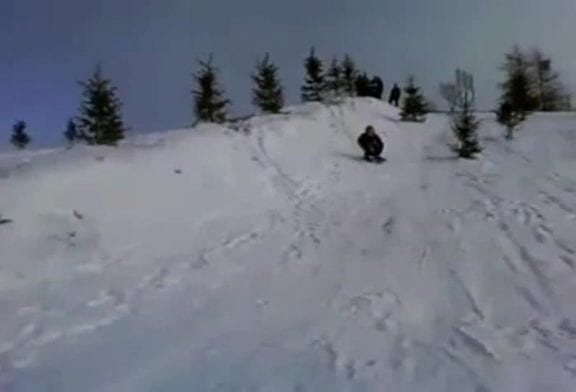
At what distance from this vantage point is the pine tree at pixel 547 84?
38.6 metres

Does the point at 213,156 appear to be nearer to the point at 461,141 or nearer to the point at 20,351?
the point at 461,141

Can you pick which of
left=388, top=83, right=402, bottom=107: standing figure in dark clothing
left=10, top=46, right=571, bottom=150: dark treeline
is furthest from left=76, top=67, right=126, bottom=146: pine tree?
left=388, top=83, right=402, bottom=107: standing figure in dark clothing

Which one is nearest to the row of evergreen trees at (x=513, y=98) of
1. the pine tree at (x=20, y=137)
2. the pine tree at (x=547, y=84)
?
the pine tree at (x=547, y=84)

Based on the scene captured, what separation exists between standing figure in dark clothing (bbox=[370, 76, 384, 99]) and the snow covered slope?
1218cm

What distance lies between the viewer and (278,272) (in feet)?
33.5

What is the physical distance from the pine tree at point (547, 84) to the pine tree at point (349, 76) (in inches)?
480

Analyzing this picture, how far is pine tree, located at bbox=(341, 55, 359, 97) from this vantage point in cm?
2955

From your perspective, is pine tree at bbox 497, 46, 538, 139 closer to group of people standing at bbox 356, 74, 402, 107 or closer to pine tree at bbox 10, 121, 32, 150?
group of people standing at bbox 356, 74, 402, 107

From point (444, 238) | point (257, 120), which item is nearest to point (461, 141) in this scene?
point (257, 120)

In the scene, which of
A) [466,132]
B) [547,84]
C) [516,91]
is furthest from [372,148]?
[547,84]

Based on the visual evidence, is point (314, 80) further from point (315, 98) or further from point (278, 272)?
point (278, 272)

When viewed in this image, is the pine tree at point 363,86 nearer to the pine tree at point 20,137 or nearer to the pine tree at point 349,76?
the pine tree at point 349,76

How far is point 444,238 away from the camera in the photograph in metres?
11.3

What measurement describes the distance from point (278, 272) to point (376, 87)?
21.4 meters
